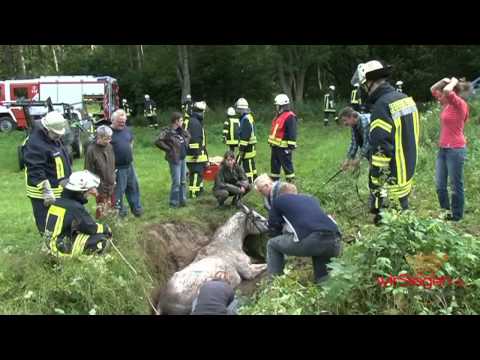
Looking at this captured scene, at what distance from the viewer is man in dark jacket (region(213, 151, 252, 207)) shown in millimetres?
8289

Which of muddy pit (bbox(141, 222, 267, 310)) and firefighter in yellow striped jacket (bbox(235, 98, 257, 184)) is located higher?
firefighter in yellow striped jacket (bbox(235, 98, 257, 184))

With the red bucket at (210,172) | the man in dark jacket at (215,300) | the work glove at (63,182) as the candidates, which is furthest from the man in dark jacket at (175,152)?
the man in dark jacket at (215,300)

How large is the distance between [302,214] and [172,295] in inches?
80.8

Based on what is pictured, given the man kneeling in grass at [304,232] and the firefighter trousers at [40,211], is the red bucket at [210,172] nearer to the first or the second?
the firefighter trousers at [40,211]

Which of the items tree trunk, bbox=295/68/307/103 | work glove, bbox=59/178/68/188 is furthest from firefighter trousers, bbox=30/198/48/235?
tree trunk, bbox=295/68/307/103

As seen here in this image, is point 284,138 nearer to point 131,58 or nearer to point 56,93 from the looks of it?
point 56,93

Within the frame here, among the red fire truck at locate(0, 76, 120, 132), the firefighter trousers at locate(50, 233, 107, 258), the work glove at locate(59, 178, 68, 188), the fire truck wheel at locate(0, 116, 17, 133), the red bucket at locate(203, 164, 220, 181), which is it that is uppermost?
the red fire truck at locate(0, 76, 120, 132)

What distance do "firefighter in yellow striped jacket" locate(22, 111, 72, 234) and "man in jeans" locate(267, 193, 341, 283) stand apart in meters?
2.41

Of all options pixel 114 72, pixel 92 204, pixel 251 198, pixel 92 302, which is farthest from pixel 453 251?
pixel 114 72

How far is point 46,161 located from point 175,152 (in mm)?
2982

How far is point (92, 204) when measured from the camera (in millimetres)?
8758

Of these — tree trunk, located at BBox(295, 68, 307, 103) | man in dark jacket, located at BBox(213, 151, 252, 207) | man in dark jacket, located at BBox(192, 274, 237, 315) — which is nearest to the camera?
man in dark jacket, located at BBox(192, 274, 237, 315)

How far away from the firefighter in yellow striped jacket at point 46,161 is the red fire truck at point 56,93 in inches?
605

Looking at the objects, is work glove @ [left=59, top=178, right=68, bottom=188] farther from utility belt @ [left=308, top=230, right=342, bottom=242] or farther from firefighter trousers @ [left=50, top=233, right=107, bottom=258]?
utility belt @ [left=308, top=230, right=342, bottom=242]
